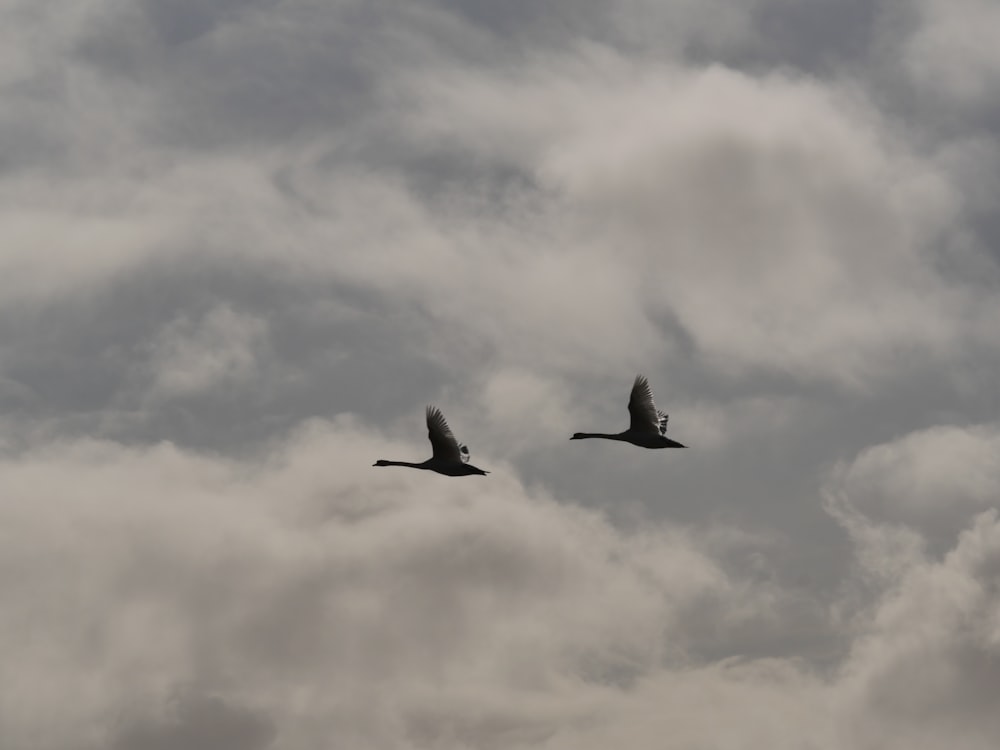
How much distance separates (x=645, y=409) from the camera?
149 meters

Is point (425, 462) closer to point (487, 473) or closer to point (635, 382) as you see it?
point (487, 473)

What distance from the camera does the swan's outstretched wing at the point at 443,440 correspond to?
144 m

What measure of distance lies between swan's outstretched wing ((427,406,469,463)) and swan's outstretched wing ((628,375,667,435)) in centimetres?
1617

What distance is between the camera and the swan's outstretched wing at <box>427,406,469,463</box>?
144 metres

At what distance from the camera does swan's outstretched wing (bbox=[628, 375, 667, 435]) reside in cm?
14912

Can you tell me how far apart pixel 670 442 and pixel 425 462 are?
22261mm

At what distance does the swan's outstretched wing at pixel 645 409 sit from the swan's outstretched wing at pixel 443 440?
1617 centimetres

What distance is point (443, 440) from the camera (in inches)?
5689

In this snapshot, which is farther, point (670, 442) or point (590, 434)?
point (590, 434)

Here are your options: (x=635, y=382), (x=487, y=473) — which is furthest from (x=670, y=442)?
(x=487, y=473)

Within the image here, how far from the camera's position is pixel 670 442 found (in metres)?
149

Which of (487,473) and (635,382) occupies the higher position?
(635,382)

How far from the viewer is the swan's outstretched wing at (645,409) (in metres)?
149

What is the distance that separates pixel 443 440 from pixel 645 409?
18986mm
